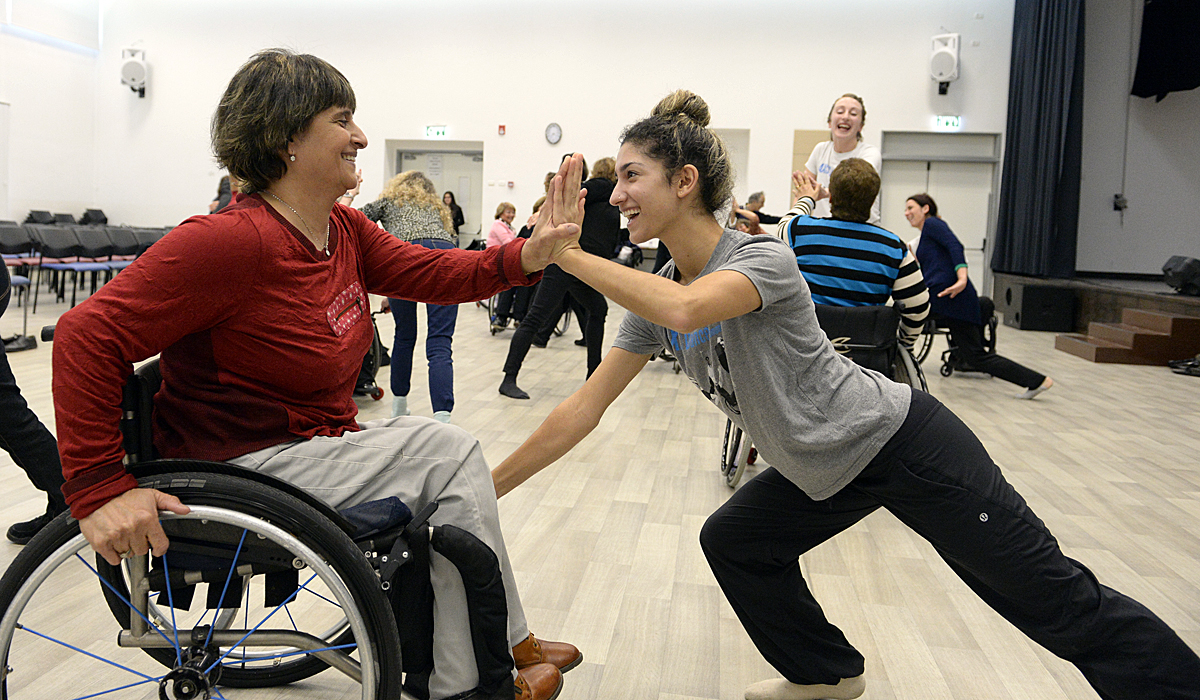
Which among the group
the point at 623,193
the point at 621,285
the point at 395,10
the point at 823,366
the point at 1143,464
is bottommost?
the point at 1143,464

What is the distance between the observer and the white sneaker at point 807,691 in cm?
174

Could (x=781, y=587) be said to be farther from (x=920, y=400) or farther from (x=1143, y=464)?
(x=1143, y=464)

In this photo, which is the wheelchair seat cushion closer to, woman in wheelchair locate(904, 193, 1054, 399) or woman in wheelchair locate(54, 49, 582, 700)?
woman in wheelchair locate(54, 49, 582, 700)

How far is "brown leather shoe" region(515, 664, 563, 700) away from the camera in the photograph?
4.69ft

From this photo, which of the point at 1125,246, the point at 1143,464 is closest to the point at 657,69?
the point at 1125,246

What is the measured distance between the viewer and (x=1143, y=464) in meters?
3.85

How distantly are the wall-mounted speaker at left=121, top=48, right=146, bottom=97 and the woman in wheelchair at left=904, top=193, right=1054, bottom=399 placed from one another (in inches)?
478

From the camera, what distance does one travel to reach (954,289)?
538 cm

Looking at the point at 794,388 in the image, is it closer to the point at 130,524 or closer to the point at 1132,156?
the point at 130,524

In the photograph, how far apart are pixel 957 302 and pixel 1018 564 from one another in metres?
4.46

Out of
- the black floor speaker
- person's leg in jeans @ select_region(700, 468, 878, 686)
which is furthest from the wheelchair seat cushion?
the black floor speaker

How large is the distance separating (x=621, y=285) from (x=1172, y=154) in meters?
12.3

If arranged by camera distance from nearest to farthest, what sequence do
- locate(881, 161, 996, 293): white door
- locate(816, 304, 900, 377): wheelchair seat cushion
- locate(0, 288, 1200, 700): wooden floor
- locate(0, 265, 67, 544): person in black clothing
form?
locate(0, 288, 1200, 700): wooden floor → locate(0, 265, 67, 544): person in black clothing → locate(816, 304, 900, 377): wheelchair seat cushion → locate(881, 161, 996, 293): white door

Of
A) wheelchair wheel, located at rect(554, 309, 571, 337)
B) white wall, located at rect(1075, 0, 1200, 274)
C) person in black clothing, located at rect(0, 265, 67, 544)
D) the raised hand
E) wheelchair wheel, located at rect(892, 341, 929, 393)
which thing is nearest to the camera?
the raised hand
